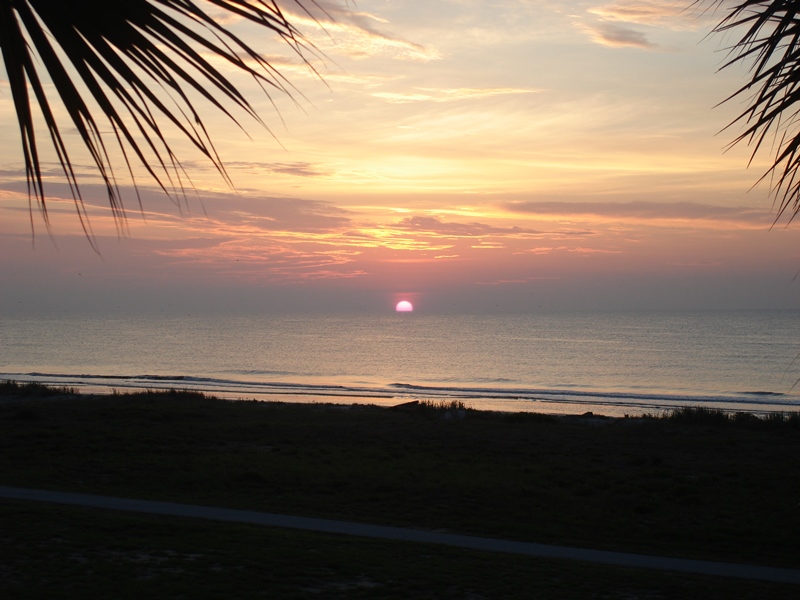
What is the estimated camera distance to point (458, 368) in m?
71.0

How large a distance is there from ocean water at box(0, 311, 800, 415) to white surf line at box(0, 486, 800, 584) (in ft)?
94.6

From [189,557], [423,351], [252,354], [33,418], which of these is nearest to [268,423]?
[33,418]

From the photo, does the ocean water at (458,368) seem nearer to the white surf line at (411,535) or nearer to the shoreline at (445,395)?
the shoreline at (445,395)

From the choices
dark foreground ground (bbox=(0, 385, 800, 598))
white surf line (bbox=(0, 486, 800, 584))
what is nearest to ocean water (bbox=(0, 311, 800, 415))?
dark foreground ground (bbox=(0, 385, 800, 598))

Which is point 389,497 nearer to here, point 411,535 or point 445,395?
point 411,535

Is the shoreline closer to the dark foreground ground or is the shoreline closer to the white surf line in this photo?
the dark foreground ground

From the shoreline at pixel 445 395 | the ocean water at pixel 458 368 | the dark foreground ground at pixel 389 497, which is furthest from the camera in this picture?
the ocean water at pixel 458 368

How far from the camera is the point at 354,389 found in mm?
51469

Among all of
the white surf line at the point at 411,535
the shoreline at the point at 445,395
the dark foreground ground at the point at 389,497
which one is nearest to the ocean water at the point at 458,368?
the shoreline at the point at 445,395

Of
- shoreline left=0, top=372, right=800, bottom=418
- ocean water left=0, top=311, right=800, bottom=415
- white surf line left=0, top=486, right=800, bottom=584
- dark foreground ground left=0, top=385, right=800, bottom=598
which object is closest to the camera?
dark foreground ground left=0, top=385, right=800, bottom=598

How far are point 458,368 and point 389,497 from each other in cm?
5833

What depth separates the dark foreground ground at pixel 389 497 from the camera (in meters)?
7.97

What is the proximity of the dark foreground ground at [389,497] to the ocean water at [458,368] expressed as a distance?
1918 centimetres

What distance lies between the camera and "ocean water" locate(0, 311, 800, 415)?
46.8 metres
